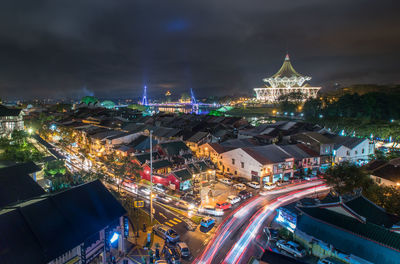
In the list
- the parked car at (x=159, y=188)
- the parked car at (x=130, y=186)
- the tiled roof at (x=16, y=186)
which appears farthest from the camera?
the parked car at (x=130, y=186)

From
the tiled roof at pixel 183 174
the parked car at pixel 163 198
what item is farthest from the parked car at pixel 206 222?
the tiled roof at pixel 183 174

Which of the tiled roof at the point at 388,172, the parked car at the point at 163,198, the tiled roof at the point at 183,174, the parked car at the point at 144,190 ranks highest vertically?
the tiled roof at the point at 388,172

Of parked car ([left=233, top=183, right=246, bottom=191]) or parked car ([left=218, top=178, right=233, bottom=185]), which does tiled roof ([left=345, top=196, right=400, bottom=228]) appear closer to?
parked car ([left=233, top=183, right=246, bottom=191])

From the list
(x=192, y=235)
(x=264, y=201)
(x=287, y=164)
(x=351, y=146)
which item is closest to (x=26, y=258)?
(x=192, y=235)

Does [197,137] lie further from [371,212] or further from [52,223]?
[52,223]

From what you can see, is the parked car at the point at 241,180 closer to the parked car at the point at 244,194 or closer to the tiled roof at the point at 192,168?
the parked car at the point at 244,194

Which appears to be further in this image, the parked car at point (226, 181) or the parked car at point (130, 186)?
the parked car at point (226, 181)

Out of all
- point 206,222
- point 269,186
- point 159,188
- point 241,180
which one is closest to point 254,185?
point 269,186

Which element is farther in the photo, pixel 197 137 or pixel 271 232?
pixel 197 137
